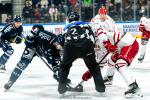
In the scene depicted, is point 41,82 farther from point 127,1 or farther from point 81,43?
point 127,1

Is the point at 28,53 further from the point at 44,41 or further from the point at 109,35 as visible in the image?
the point at 109,35

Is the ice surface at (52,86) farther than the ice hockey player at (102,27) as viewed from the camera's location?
Yes

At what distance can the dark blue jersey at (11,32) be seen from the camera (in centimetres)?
920

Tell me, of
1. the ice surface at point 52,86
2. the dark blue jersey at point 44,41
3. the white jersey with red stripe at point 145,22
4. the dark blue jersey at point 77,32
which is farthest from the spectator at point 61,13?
the dark blue jersey at point 77,32

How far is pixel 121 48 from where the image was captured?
253 inches

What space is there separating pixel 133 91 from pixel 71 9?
11553 millimetres

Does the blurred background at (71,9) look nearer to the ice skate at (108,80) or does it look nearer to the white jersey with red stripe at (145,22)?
the white jersey with red stripe at (145,22)

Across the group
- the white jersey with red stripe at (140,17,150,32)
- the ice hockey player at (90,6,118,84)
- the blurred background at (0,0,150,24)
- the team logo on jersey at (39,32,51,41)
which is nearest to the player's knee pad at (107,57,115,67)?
the ice hockey player at (90,6,118,84)

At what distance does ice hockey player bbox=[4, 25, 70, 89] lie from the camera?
22.0ft

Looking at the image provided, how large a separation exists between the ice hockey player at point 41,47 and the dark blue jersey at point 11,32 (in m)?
2.29

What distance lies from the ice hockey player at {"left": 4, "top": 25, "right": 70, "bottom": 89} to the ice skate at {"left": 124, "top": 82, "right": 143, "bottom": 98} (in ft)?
3.24

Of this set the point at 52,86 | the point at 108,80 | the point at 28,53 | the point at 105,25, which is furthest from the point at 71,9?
the point at 105,25

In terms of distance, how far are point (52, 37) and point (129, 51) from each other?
→ 1.16 m

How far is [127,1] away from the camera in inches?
695
